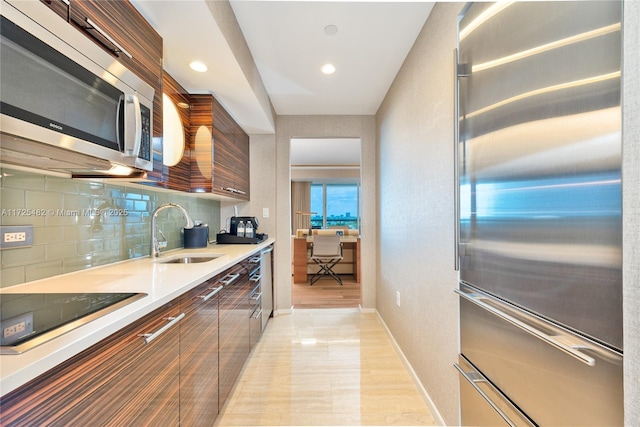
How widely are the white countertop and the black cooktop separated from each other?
0.11 ft

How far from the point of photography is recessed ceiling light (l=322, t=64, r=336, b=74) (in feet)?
7.34

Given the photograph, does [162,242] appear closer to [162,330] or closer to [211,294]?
[211,294]

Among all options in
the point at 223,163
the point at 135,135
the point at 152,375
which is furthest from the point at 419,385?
the point at 223,163

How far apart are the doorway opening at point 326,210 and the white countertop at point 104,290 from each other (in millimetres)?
2387

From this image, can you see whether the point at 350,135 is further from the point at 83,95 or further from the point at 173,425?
the point at 173,425

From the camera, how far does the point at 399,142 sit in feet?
7.52

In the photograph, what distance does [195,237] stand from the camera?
2.31 metres

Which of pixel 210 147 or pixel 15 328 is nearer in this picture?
pixel 15 328

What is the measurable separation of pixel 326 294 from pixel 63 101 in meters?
3.75

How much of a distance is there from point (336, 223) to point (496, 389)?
282 inches

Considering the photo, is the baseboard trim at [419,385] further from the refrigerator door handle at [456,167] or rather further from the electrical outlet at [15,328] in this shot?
the electrical outlet at [15,328]

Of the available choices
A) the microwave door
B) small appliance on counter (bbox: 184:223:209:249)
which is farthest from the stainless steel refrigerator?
→ small appliance on counter (bbox: 184:223:209:249)

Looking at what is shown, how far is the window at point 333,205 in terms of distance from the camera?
813 centimetres

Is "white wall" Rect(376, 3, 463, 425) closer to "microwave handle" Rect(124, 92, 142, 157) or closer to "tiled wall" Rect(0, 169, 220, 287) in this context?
Result: "microwave handle" Rect(124, 92, 142, 157)
